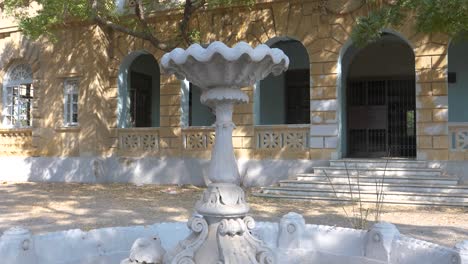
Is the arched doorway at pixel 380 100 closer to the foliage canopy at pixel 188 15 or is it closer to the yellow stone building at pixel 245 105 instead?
the yellow stone building at pixel 245 105

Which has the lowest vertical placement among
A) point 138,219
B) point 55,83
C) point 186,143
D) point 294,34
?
point 138,219

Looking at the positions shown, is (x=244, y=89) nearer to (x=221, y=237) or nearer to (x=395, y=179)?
(x=395, y=179)

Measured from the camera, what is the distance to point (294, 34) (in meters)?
13.7

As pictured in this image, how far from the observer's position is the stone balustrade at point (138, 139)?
50.0ft

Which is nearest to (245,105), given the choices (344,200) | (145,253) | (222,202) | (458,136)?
(344,200)

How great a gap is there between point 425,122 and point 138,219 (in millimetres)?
7833

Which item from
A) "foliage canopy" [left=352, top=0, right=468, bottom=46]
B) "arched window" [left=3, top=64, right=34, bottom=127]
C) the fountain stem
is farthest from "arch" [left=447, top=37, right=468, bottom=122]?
"arched window" [left=3, top=64, right=34, bottom=127]

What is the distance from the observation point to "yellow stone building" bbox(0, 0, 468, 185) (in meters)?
13.1

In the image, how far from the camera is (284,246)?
5012 mm

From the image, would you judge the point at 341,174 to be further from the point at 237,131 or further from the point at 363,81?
the point at 363,81

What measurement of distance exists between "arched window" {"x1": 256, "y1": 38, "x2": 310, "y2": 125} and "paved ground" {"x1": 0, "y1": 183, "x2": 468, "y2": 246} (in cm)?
504

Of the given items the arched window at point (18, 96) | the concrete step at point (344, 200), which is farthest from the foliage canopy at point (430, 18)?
the arched window at point (18, 96)

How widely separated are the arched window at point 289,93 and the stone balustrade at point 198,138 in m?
2.80

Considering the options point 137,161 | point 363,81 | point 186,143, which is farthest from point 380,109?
point 137,161
